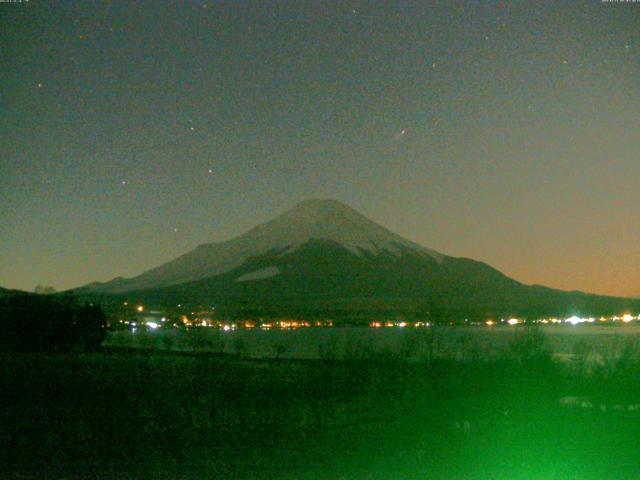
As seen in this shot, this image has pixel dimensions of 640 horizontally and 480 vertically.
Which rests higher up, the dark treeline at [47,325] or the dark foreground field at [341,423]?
the dark treeline at [47,325]

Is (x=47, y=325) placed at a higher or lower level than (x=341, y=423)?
higher

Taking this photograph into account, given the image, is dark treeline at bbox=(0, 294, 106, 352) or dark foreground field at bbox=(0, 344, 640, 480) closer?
dark foreground field at bbox=(0, 344, 640, 480)

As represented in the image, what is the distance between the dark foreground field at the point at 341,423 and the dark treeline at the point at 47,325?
19.1 metres

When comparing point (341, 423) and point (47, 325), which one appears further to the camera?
point (47, 325)

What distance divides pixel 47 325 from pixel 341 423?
106 feet

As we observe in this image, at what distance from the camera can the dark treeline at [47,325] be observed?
147 feet

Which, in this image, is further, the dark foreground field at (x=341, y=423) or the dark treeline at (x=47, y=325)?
Result: the dark treeline at (x=47, y=325)

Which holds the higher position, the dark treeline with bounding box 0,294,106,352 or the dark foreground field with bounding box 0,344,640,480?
the dark treeline with bounding box 0,294,106,352

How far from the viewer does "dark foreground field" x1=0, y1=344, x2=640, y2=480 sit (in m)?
11.6

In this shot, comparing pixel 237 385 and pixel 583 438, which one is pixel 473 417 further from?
pixel 237 385

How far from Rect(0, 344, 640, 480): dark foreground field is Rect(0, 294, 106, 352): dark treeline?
750 inches

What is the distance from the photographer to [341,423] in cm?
1591

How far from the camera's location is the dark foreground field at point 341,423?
11.6 m

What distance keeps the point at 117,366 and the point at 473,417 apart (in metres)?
18.0
